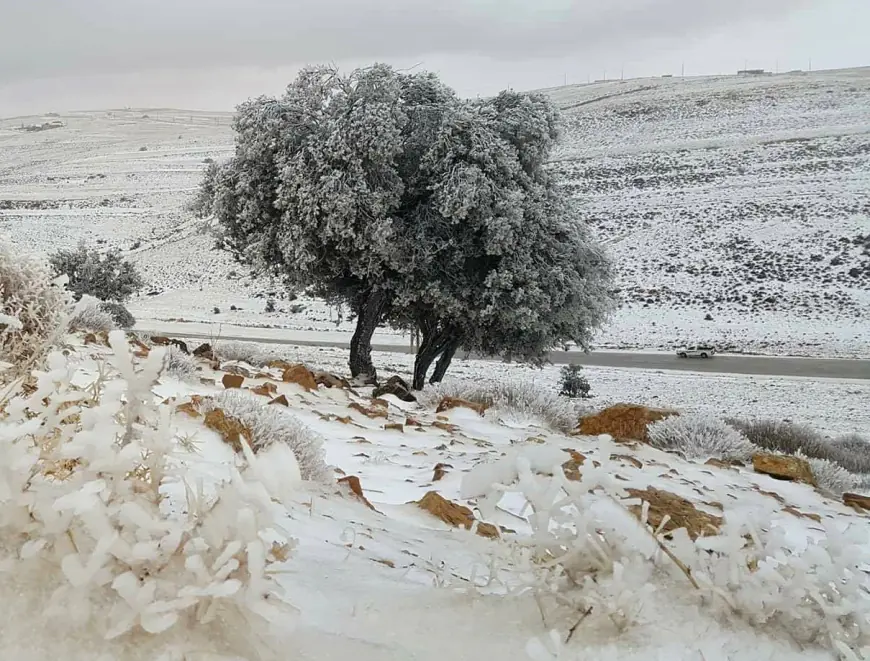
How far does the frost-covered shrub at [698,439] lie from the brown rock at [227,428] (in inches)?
178

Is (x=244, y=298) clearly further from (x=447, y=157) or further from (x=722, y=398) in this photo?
(x=447, y=157)

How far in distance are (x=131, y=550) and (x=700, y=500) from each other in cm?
438

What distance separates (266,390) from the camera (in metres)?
6.67

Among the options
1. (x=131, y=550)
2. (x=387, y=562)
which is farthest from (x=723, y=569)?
(x=131, y=550)

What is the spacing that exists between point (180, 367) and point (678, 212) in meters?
50.0

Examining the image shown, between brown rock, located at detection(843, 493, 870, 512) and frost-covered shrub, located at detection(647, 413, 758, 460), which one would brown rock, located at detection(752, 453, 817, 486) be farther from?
brown rock, located at detection(843, 493, 870, 512)

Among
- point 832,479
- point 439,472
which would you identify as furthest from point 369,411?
point 832,479

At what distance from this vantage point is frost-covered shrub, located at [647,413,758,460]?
23.3ft

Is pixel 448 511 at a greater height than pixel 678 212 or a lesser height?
greater

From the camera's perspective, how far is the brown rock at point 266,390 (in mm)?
6457

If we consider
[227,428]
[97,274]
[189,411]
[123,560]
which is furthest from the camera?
[97,274]

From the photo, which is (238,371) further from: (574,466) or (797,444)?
(797,444)

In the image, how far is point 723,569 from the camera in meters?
1.72

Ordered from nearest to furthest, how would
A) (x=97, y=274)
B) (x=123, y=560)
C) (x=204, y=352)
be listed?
(x=123, y=560) < (x=204, y=352) < (x=97, y=274)
